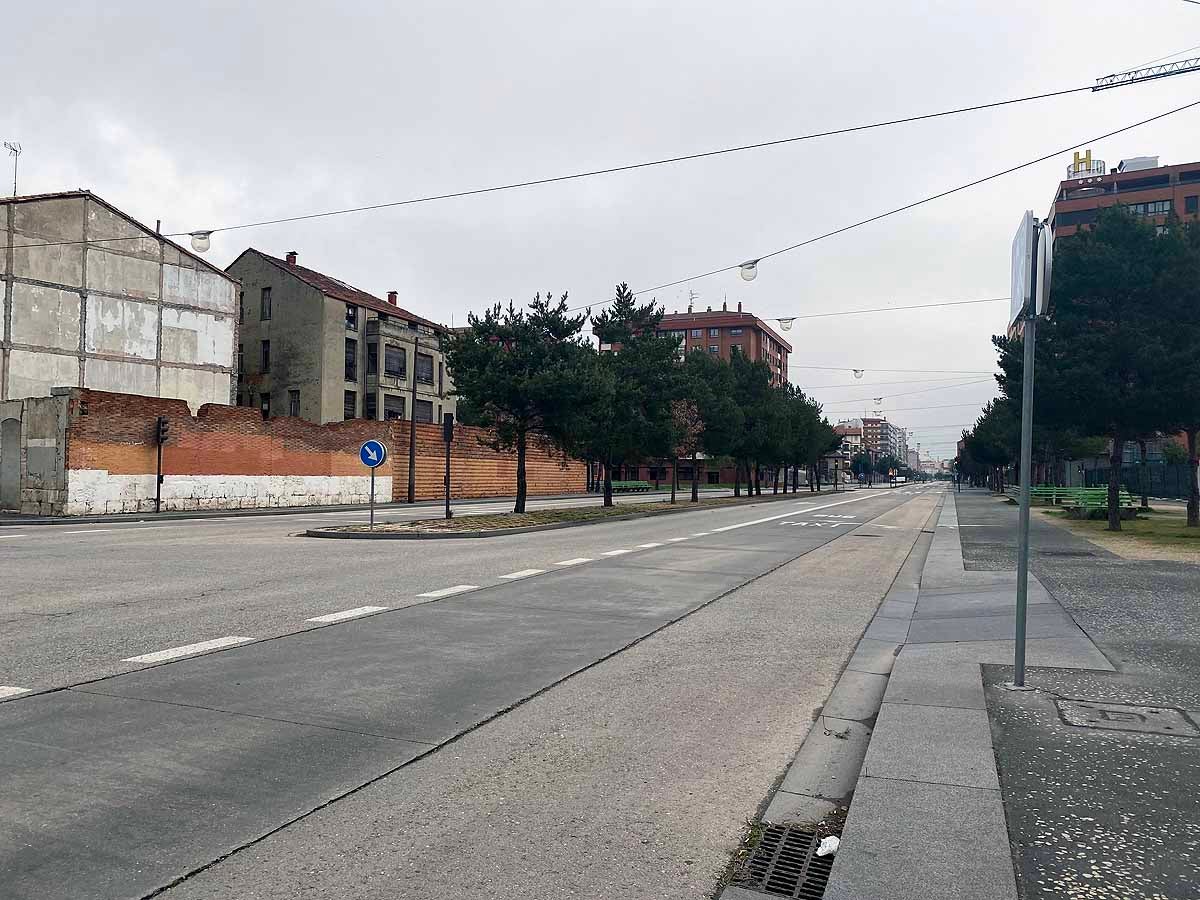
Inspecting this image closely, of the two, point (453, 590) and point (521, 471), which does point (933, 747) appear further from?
point (521, 471)

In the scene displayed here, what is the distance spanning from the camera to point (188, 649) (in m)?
6.66

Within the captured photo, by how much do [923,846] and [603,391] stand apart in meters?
25.0

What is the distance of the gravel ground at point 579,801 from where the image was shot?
2.96m

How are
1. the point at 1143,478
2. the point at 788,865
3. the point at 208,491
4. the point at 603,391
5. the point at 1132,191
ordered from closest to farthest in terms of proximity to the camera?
the point at 788,865, the point at 603,391, the point at 208,491, the point at 1143,478, the point at 1132,191

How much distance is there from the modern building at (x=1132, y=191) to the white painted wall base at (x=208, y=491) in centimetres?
6979

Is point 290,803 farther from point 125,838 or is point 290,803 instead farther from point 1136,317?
point 1136,317

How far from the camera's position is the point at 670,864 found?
3.12 m

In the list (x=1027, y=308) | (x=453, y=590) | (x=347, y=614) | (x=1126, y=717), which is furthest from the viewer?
(x=453, y=590)

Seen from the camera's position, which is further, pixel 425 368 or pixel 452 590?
pixel 425 368

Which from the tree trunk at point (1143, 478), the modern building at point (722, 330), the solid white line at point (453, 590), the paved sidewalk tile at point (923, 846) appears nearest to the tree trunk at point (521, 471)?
the solid white line at point (453, 590)

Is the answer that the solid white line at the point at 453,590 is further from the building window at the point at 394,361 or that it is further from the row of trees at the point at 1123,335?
the building window at the point at 394,361

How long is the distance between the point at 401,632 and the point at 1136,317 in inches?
881

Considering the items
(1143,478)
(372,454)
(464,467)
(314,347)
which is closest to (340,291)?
(314,347)

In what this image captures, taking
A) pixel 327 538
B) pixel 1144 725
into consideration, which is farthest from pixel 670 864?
pixel 327 538
